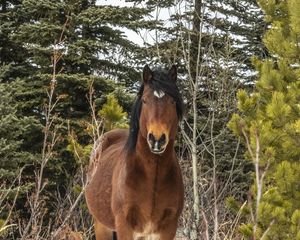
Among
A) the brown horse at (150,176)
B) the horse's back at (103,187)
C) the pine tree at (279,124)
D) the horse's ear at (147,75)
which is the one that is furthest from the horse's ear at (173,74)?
the horse's back at (103,187)

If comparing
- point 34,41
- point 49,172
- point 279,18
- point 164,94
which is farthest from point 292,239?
point 34,41

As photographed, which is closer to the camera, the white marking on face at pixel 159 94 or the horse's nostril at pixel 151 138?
the horse's nostril at pixel 151 138

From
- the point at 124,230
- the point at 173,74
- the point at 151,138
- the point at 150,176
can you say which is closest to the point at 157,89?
the point at 173,74

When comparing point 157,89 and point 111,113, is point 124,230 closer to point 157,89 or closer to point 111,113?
point 157,89

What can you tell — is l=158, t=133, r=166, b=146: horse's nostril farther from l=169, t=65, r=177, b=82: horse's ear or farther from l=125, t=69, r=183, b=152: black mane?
l=169, t=65, r=177, b=82: horse's ear

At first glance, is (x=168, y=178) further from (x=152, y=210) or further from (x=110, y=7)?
(x=110, y=7)

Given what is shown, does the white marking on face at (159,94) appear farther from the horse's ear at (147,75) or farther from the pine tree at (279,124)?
the pine tree at (279,124)

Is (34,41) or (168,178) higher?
(34,41)

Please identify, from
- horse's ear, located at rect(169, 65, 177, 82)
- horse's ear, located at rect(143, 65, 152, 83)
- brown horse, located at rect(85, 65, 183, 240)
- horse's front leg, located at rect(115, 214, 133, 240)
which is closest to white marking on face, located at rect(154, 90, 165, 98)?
brown horse, located at rect(85, 65, 183, 240)

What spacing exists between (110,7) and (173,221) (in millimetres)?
10925

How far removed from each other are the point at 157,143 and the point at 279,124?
195 cm

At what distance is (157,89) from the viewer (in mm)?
4547

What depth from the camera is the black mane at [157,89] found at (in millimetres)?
4598

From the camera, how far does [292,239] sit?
5176mm
